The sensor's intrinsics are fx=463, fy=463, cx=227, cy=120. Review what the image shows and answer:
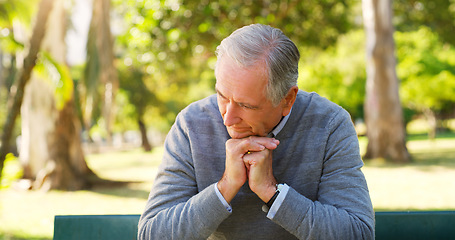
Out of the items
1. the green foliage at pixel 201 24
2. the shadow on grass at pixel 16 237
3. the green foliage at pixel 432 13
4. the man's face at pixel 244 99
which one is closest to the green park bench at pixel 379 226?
the man's face at pixel 244 99

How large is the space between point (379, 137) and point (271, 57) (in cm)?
1187

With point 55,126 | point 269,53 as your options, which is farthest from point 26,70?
point 55,126

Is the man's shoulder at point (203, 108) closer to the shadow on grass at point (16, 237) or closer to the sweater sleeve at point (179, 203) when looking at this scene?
the sweater sleeve at point (179, 203)

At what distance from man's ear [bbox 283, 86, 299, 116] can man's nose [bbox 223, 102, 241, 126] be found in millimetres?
202

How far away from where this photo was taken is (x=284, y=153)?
1.87 m

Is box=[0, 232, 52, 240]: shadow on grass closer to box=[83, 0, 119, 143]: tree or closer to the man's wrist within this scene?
box=[83, 0, 119, 143]: tree

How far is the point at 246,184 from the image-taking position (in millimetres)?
1862

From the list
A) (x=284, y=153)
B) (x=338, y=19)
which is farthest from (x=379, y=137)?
(x=284, y=153)

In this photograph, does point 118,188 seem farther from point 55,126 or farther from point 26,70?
point 26,70

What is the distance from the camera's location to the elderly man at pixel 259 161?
161cm

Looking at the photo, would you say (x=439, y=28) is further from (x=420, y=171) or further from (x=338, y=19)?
(x=420, y=171)

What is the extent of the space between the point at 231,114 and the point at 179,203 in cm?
40

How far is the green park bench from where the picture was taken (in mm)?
2084

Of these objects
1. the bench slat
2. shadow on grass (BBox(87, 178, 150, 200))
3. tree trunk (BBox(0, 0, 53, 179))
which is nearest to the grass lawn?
shadow on grass (BBox(87, 178, 150, 200))
